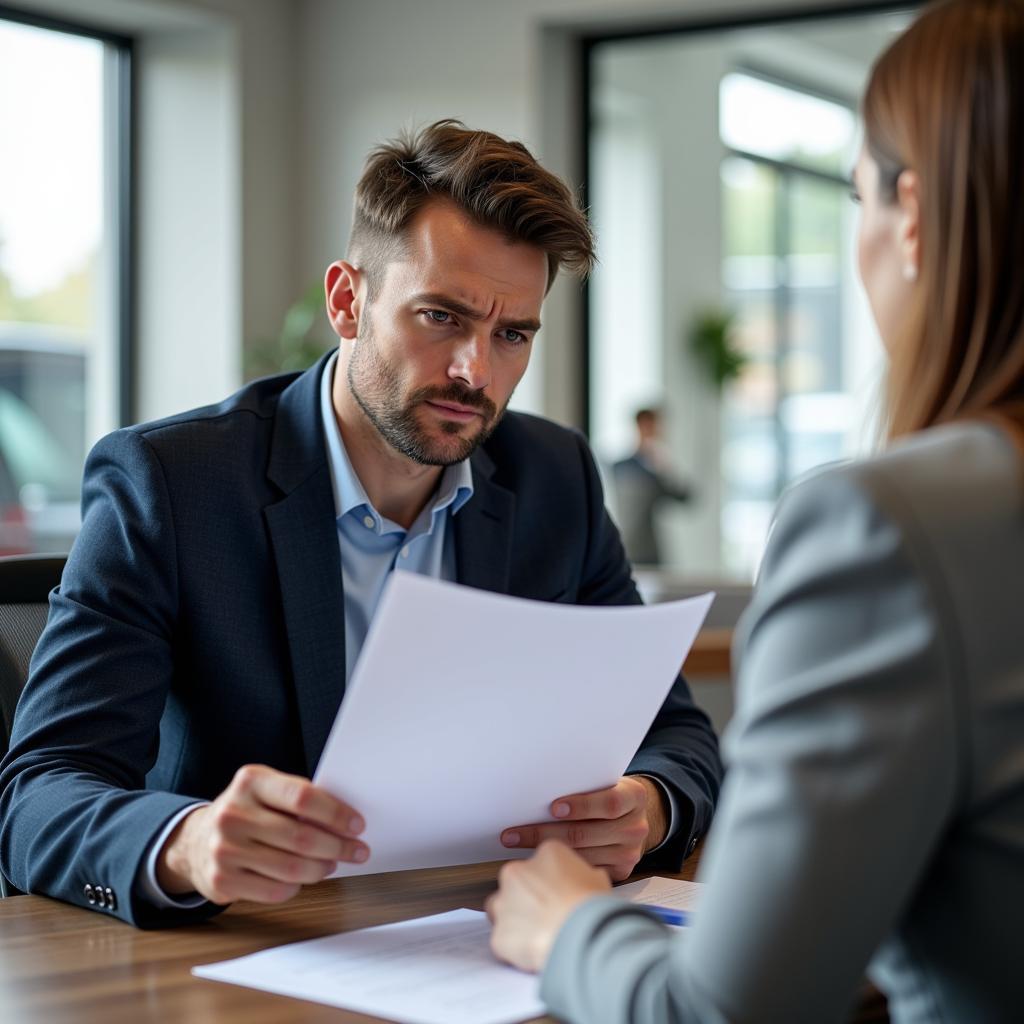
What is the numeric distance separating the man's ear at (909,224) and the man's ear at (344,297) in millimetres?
1023

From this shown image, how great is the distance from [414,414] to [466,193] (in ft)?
0.85

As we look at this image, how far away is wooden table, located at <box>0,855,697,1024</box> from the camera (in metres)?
0.96

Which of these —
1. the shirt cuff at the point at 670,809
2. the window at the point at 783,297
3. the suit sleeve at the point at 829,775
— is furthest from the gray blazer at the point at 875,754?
the window at the point at 783,297

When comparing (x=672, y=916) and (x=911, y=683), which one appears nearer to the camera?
(x=911, y=683)

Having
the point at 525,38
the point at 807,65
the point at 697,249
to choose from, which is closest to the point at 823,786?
the point at 525,38

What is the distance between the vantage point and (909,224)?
2.88 ft

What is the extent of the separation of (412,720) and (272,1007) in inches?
8.2

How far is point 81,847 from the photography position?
1237mm

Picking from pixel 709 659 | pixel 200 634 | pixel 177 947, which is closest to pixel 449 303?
pixel 200 634

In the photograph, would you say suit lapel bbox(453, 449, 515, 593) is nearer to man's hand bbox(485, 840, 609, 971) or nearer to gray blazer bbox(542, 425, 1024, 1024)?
man's hand bbox(485, 840, 609, 971)

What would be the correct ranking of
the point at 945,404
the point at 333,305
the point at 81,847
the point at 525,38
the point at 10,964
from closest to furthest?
the point at 945,404 → the point at 10,964 → the point at 81,847 → the point at 333,305 → the point at 525,38

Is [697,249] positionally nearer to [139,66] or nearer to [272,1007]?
[139,66]

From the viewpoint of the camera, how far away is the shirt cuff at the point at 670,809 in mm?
1404

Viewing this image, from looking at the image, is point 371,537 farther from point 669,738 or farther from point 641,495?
point 641,495
